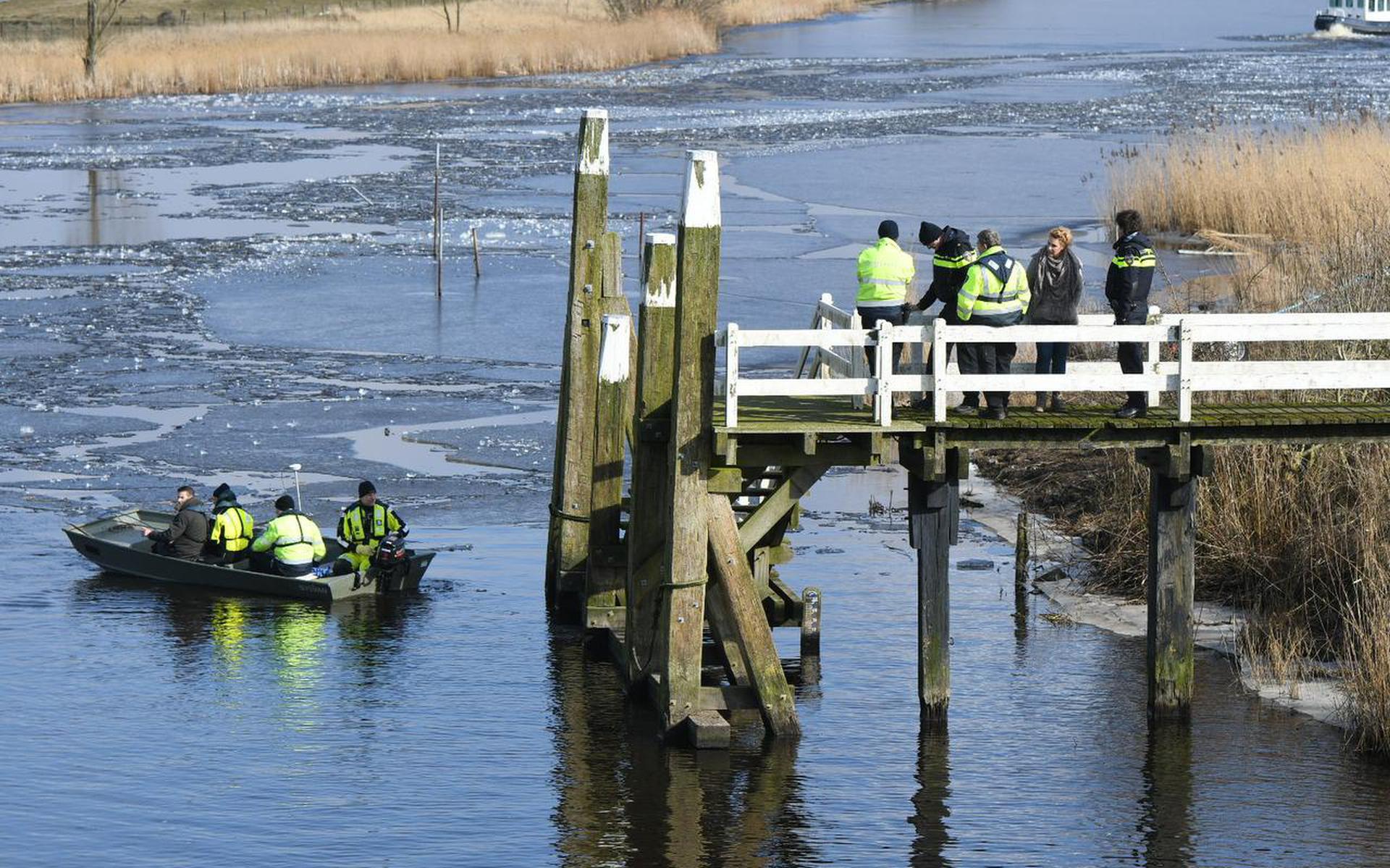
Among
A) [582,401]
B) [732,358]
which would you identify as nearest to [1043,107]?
[582,401]

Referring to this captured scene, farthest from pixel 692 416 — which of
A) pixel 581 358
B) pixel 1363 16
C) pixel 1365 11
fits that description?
pixel 1365 11

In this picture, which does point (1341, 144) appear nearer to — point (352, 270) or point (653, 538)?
point (352, 270)

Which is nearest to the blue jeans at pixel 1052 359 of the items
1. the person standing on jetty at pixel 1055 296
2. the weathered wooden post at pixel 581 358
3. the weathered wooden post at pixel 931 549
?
the person standing on jetty at pixel 1055 296

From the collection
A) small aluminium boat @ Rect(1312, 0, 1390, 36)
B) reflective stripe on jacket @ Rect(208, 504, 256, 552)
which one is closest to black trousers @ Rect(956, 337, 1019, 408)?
reflective stripe on jacket @ Rect(208, 504, 256, 552)

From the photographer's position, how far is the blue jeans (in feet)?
55.3

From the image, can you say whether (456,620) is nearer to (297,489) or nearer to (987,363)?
(297,489)

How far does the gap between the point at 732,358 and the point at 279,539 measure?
7.96 metres

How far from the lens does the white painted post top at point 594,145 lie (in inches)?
825

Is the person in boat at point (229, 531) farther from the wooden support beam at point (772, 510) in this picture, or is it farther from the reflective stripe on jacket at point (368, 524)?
the wooden support beam at point (772, 510)

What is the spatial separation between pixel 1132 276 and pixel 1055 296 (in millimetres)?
673

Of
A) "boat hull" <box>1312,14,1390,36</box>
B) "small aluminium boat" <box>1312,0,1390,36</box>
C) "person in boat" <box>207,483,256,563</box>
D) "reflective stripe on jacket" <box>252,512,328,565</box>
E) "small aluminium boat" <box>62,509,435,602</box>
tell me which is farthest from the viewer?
"small aluminium boat" <box>1312,0,1390,36</box>

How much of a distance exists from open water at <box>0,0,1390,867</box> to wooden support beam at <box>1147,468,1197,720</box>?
40cm

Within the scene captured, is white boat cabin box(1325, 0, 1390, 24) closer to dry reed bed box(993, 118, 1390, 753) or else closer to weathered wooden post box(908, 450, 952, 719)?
dry reed bed box(993, 118, 1390, 753)

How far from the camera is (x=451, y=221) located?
45.4 meters
